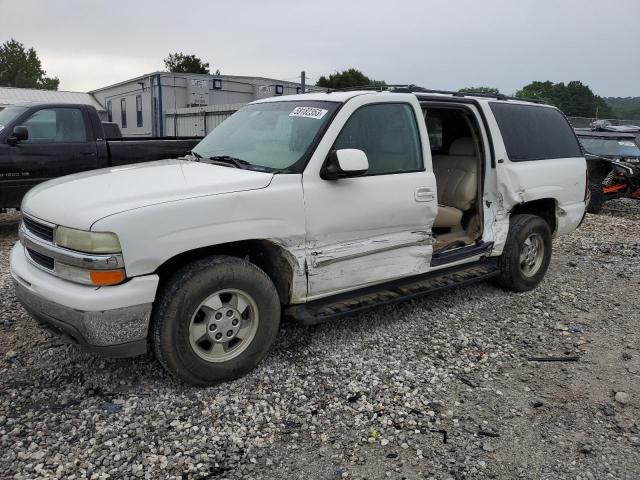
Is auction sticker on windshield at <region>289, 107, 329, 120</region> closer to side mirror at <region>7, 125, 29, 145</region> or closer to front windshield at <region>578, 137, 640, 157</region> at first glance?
side mirror at <region>7, 125, 29, 145</region>

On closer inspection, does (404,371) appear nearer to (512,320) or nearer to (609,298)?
(512,320)

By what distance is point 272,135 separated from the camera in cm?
404

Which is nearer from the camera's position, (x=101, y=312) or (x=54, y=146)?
(x=101, y=312)

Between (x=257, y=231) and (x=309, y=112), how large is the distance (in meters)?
1.14

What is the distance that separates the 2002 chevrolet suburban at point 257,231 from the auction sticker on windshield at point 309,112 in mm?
16

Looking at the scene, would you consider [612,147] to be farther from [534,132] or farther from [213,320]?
[213,320]

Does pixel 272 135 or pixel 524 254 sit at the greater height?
pixel 272 135

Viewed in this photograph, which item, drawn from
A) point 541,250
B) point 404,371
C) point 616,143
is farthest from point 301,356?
point 616,143

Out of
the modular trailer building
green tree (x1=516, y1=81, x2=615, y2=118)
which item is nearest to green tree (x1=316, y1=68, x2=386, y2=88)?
green tree (x1=516, y1=81, x2=615, y2=118)

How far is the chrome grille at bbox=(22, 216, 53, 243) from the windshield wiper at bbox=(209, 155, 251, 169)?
49.8 inches

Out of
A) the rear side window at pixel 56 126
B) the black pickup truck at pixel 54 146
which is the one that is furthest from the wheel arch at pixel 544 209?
the rear side window at pixel 56 126

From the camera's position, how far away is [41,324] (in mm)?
3309

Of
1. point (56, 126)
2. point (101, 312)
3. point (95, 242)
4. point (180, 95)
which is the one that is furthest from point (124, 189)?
point (180, 95)

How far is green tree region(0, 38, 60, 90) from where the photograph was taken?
235 ft
